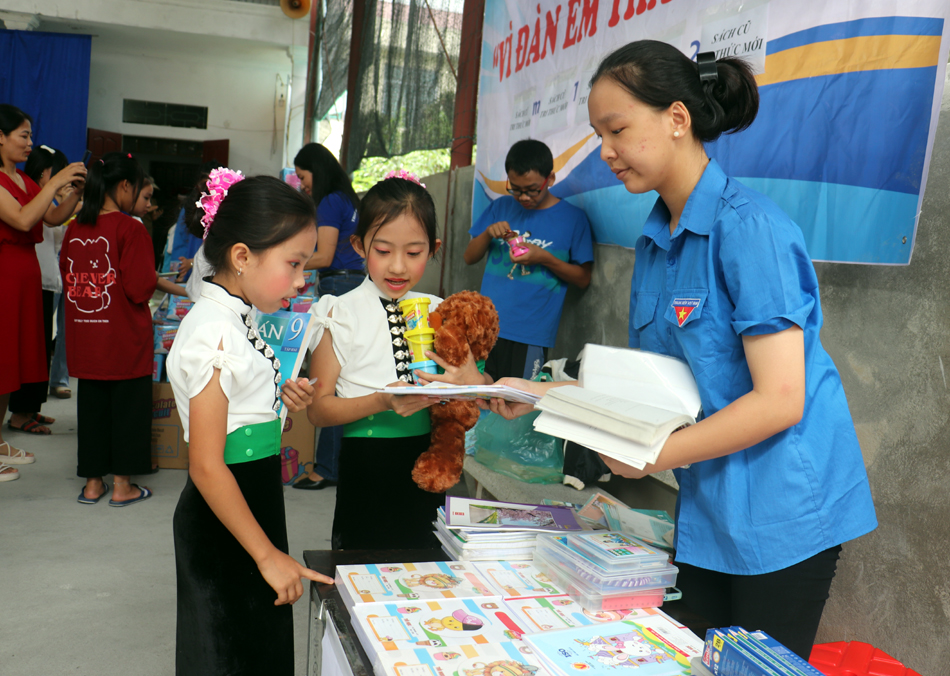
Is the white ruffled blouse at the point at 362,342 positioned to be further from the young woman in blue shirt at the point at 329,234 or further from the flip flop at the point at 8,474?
the flip flop at the point at 8,474

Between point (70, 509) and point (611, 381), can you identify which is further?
point (70, 509)

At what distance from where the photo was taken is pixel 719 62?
3.56 ft

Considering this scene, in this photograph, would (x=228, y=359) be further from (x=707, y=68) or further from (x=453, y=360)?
(x=707, y=68)

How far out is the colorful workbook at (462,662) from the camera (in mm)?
851

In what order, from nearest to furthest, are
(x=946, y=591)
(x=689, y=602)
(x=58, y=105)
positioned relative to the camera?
1. (x=689, y=602)
2. (x=946, y=591)
3. (x=58, y=105)

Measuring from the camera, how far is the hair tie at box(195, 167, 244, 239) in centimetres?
144

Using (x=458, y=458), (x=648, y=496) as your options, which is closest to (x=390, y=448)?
(x=458, y=458)

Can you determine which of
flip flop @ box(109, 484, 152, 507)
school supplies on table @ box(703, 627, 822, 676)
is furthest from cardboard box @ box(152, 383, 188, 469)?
school supplies on table @ box(703, 627, 822, 676)

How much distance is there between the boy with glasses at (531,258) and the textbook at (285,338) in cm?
153

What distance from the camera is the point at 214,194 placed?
4.76ft

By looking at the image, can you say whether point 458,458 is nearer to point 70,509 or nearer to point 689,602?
point 689,602

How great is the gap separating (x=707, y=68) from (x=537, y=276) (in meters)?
1.91

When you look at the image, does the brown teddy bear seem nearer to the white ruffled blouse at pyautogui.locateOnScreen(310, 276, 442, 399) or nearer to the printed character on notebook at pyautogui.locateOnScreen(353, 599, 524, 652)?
the white ruffled blouse at pyautogui.locateOnScreen(310, 276, 442, 399)

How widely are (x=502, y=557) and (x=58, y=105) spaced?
36.3ft
